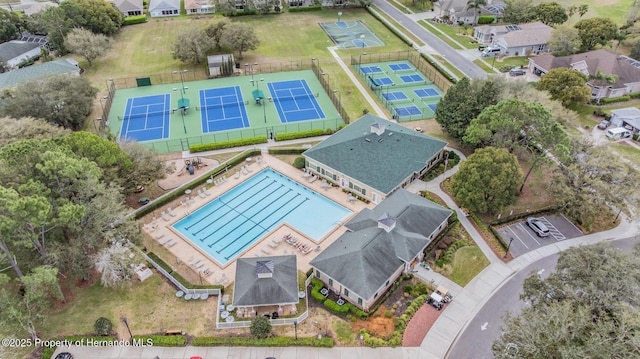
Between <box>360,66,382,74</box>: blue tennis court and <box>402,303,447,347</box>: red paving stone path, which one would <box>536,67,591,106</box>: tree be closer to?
<box>360,66,382,74</box>: blue tennis court

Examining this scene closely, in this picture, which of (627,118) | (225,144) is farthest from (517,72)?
(225,144)

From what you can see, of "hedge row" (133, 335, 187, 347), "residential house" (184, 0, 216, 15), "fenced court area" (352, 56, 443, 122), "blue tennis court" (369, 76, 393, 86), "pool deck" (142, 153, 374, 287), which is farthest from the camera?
"residential house" (184, 0, 216, 15)

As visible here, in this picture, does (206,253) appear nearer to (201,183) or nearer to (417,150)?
(201,183)

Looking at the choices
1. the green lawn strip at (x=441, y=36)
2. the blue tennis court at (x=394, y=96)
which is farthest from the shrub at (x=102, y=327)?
the green lawn strip at (x=441, y=36)

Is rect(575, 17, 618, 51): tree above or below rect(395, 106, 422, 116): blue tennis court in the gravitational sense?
above

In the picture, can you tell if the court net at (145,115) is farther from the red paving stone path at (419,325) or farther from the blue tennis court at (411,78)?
the red paving stone path at (419,325)

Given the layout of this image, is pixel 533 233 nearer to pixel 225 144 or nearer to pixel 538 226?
pixel 538 226

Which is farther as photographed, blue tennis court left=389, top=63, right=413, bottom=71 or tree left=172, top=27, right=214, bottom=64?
blue tennis court left=389, top=63, right=413, bottom=71

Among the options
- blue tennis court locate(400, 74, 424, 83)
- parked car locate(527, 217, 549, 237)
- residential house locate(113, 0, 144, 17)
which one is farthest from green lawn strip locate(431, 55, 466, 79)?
residential house locate(113, 0, 144, 17)
